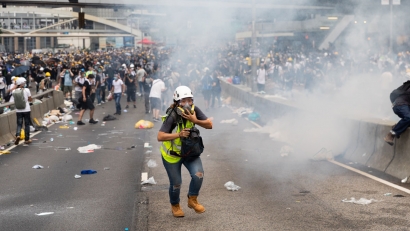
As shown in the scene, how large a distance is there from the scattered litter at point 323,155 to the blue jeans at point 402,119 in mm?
2158

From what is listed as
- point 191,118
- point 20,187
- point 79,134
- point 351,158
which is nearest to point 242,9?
point 79,134

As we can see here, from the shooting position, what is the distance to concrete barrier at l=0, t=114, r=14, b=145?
16.6 meters

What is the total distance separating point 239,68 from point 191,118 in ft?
102

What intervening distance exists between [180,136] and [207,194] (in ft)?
6.82

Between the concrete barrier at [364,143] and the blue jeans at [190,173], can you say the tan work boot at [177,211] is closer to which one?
the blue jeans at [190,173]

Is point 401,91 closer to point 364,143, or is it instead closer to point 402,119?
point 402,119

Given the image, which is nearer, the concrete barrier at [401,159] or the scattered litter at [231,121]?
the concrete barrier at [401,159]

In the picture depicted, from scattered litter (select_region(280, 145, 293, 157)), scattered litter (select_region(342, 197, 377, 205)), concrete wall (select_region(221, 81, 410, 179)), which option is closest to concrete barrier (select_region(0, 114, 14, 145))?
scattered litter (select_region(280, 145, 293, 157))

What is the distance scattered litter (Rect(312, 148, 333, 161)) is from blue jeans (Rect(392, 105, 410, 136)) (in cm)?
216

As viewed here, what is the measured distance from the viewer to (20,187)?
10320 millimetres

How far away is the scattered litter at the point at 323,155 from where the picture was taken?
479 inches

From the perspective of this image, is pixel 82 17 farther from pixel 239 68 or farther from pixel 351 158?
pixel 351 158

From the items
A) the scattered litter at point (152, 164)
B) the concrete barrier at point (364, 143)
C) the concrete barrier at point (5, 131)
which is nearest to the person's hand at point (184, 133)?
the scattered litter at point (152, 164)

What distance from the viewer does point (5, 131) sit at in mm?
17062
